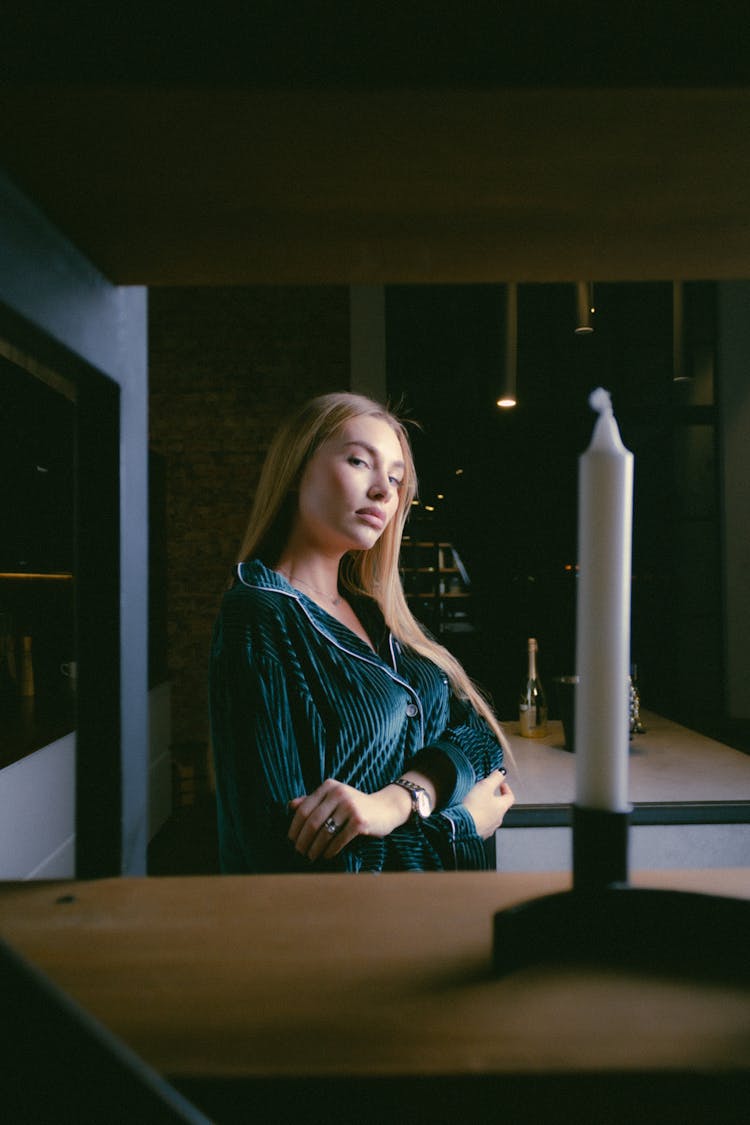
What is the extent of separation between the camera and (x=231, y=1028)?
0.93ft

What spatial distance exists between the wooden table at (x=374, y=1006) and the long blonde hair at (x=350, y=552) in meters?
0.69

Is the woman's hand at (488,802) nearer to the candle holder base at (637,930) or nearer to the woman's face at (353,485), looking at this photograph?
the woman's face at (353,485)

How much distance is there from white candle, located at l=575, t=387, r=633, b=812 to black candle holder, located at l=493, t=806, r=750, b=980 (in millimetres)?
30

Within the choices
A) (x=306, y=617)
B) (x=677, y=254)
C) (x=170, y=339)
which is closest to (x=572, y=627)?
(x=170, y=339)

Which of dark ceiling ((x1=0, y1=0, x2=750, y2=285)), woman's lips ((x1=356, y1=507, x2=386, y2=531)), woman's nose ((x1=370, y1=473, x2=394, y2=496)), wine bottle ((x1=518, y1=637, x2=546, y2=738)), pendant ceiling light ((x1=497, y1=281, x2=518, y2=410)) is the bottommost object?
wine bottle ((x1=518, y1=637, x2=546, y2=738))

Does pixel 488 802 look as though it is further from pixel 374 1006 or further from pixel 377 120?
pixel 377 120

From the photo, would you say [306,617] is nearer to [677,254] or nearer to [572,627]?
[677,254]

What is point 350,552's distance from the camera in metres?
1.18

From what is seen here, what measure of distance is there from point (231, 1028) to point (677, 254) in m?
0.50

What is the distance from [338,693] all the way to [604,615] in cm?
62

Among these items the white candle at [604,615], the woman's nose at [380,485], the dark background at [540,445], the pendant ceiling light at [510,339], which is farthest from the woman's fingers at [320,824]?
the dark background at [540,445]

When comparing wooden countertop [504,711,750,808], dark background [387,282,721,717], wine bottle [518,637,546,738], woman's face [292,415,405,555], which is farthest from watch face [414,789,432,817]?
dark background [387,282,721,717]

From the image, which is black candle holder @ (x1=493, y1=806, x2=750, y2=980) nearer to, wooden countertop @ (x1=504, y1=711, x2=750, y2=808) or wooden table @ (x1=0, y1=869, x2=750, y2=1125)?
wooden table @ (x1=0, y1=869, x2=750, y2=1125)

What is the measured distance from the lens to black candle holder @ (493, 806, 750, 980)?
1.13 feet
